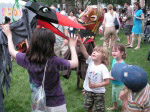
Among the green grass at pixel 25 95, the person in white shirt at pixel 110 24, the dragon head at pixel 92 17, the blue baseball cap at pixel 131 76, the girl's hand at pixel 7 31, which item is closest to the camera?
the blue baseball cap at pixel 131 76

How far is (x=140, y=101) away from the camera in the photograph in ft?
5.76

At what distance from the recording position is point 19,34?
2344mm

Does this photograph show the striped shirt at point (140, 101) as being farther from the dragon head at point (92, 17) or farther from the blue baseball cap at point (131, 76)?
the dragon head at point (92, 17)

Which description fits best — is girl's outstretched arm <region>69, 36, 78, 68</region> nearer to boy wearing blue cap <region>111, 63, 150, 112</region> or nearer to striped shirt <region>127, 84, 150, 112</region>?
boy wearing blue cap <region>111, 63, 150, 112</region>

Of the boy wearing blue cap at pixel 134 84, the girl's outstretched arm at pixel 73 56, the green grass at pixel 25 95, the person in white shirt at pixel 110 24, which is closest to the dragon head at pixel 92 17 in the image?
the green grass at pixel 25 95

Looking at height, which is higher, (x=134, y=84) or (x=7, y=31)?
(x=7, y=31)

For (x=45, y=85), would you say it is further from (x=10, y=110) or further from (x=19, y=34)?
(x=10, y=110)

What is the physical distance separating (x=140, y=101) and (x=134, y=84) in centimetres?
17

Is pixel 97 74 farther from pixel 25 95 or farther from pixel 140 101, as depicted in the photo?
pixel 25 95

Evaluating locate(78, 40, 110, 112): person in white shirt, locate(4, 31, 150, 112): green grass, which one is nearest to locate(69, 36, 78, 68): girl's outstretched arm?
locate(78, 40, 110, 112): person in white shirt

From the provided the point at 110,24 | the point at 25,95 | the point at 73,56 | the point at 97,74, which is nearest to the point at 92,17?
the point at 97,74

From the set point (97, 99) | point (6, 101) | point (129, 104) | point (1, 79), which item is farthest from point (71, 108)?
point (129, 104)

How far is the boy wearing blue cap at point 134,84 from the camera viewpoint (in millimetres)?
1700

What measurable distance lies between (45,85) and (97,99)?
3.91ft
